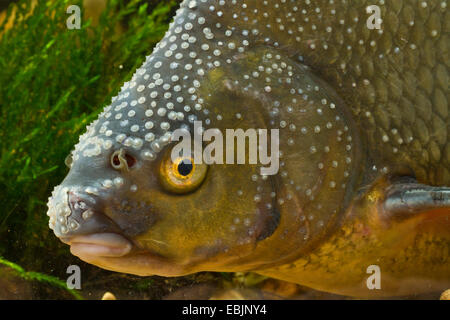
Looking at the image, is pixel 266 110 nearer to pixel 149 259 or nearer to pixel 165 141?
pixel 165 141

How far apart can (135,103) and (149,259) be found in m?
0.50

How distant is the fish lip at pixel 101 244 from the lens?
1.72 m

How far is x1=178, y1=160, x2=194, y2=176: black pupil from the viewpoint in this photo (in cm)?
177

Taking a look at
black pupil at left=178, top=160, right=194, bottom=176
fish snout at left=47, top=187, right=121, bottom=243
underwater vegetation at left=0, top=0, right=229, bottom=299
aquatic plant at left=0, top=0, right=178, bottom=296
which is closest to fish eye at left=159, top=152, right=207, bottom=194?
black pupil at left=178, top=160, right=194, bottom=176

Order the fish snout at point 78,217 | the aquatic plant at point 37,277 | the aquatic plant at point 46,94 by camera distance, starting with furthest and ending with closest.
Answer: the aquatic plant at point 46,94
the aquatic plant at point 37,277
the fish snout at point 78,217

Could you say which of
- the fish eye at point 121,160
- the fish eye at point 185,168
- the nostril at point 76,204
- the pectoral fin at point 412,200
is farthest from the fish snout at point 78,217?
the pectoral fin at point 412,200

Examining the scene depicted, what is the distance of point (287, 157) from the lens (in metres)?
1.92

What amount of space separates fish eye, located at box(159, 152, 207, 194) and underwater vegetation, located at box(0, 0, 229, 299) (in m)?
0.64

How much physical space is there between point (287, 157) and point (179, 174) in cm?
37

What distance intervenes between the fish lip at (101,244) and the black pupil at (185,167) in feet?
0.87

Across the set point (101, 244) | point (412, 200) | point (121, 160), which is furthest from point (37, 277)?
point (412, 200)

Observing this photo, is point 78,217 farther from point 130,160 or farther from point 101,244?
point 130,160

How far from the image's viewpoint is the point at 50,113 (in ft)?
8.84

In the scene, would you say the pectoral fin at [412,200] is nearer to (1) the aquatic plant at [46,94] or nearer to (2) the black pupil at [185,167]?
(2) the black pupil at [185,167]
